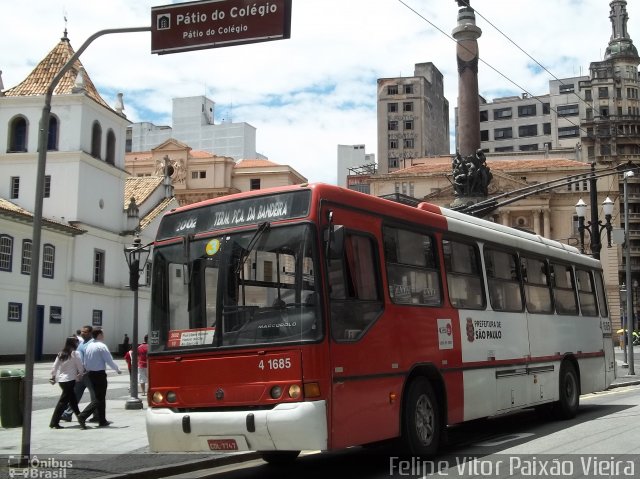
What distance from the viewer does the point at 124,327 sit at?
47.4 m

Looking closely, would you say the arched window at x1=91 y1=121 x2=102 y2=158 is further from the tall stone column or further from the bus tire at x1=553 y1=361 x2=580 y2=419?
the bus tire at x1=553 y1=361 x2=580 y2=419

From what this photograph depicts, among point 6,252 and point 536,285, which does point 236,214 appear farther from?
point 6,252

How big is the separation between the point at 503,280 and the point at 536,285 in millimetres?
1378

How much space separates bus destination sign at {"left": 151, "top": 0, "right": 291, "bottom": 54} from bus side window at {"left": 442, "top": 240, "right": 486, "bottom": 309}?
3.92m

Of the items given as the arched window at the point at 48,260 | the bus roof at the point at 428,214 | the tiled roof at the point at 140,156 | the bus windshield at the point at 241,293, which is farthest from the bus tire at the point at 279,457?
the tiled roof at the point at 140,156

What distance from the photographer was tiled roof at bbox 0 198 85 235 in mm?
37250

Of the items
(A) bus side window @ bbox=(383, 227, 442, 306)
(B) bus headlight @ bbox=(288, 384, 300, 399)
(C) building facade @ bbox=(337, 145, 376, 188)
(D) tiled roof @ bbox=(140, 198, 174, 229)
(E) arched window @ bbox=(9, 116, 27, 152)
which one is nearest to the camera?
(B) bus headlight @ bbox=(288, 384, 300, 399)

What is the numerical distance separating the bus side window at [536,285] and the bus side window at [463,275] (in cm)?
177

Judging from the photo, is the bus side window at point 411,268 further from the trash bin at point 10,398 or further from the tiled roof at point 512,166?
the tiled roof at point 512,166

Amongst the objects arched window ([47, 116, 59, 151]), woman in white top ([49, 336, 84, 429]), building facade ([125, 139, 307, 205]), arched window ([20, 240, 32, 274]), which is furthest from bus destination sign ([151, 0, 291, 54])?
building facade ([125, 139, 307, 205])

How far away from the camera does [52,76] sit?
44.8 m

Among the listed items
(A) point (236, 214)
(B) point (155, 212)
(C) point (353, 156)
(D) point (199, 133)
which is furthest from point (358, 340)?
(C) point (353, 156)

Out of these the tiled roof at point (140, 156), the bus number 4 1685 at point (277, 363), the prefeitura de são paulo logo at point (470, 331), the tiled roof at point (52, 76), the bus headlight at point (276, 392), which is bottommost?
the bus headlight at point (276, 392)

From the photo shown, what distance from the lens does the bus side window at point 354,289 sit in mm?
8516
